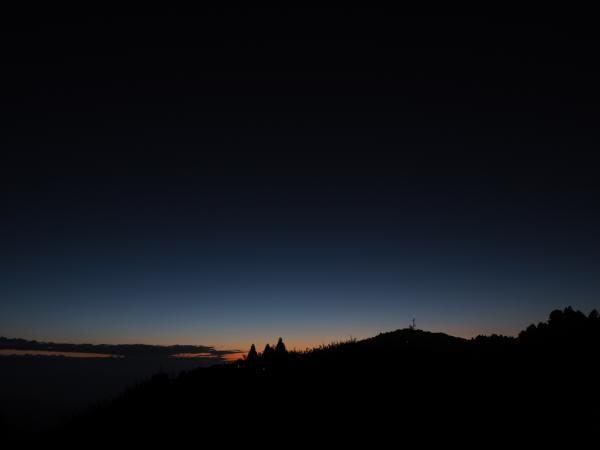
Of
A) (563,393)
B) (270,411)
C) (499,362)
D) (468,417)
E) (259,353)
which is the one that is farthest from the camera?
(259,353)

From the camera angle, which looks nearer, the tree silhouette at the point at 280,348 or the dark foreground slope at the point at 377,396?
the dark foreground slope at the point at 377,396

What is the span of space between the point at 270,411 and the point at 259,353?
11571 millimetres

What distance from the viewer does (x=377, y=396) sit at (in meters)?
20.5

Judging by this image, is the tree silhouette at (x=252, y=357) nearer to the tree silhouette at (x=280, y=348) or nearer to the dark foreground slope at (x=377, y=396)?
the dark foreground slope at (x=377, y=396)

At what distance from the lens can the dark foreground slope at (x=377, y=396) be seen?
17.8 metres

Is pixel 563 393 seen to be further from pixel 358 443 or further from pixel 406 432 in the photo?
pixel 358 443

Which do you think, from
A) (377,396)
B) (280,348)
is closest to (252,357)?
(280,348)

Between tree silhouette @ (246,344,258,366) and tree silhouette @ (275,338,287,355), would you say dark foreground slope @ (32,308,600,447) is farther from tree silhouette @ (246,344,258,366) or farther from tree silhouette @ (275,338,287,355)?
tree silhouette @ (275,338,287,355)

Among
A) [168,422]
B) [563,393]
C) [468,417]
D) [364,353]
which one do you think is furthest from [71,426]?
[563,393]

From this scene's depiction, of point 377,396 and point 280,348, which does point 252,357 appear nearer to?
point 280,348

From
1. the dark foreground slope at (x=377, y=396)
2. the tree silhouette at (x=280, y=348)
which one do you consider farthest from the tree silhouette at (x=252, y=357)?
the tree silhouette at (x=280, y=348)

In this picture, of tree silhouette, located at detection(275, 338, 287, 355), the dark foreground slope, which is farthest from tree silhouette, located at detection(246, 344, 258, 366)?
tree silhouette, located at detection(275, 338, 287, 355)

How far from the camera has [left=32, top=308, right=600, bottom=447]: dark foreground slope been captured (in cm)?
1775

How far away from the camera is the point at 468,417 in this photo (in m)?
17.9
